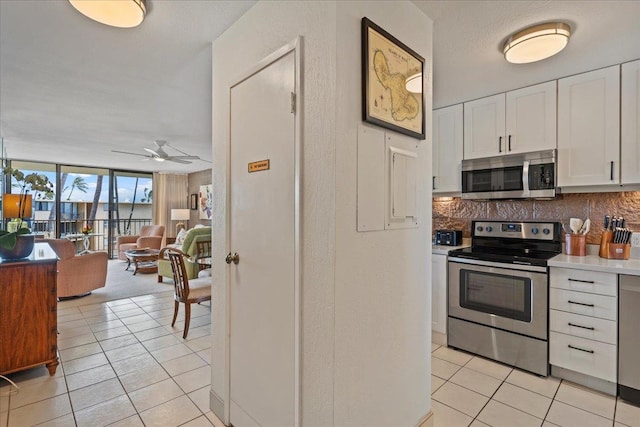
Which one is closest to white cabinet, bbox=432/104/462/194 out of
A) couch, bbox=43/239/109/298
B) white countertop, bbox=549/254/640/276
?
white countertop, bbox=549/254/640/276

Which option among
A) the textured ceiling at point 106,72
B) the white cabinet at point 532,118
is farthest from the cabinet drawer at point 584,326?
the textured ceiling at point 106,72

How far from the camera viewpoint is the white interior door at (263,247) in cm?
151

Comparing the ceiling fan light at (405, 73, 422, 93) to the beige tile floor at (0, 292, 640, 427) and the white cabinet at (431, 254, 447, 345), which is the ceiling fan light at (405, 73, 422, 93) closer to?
the white cabinet at (431, 254, 447, 345)

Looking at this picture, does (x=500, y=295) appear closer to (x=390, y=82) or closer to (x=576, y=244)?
(x=576, y=244)

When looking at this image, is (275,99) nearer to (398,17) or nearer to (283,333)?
(398,17)

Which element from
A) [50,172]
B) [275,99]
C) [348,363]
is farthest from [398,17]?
[50,172]

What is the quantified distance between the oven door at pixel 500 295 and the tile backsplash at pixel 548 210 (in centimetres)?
76

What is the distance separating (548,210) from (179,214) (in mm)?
8120

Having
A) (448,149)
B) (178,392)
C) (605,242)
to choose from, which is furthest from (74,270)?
(605,242)

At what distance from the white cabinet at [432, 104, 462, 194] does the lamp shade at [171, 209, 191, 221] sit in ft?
23.4

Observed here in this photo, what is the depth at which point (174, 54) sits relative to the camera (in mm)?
Result: 2266

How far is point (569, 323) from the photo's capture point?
230cm

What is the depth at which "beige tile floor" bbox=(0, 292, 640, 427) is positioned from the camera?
194 centimetres

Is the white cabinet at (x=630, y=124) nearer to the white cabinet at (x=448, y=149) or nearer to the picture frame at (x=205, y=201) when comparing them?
the white cabinet at (x=448, y=149)
